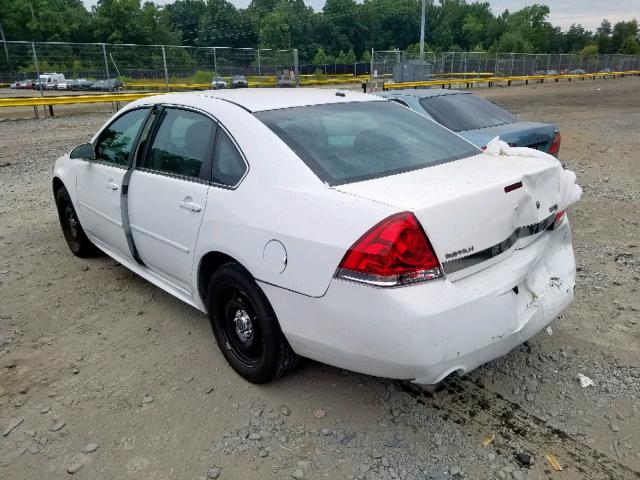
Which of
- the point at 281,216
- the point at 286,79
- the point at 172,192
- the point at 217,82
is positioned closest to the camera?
the point at 281,216

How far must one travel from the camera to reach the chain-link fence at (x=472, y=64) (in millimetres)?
30078

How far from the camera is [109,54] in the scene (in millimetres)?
20156

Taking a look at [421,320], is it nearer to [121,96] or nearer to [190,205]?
[190,205]

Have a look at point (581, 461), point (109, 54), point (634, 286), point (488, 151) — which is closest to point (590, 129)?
point (634, 286)

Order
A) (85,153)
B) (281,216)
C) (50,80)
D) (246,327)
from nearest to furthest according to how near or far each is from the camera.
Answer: (281,216) → (246,327) → (85,153) → (50,80)

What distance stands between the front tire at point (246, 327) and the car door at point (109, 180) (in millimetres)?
1200

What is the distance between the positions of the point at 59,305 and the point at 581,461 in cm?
362

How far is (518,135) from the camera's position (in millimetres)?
5887

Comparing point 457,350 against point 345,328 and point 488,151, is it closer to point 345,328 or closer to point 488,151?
point 345,328

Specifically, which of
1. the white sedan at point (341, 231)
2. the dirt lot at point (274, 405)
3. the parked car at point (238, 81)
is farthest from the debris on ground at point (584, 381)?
the parked car at point (238, 81)

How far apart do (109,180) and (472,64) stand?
3720 centimetres

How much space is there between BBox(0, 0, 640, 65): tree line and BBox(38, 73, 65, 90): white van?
143ft

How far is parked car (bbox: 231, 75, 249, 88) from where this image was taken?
932 inches

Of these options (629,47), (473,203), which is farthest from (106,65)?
(629,47)
